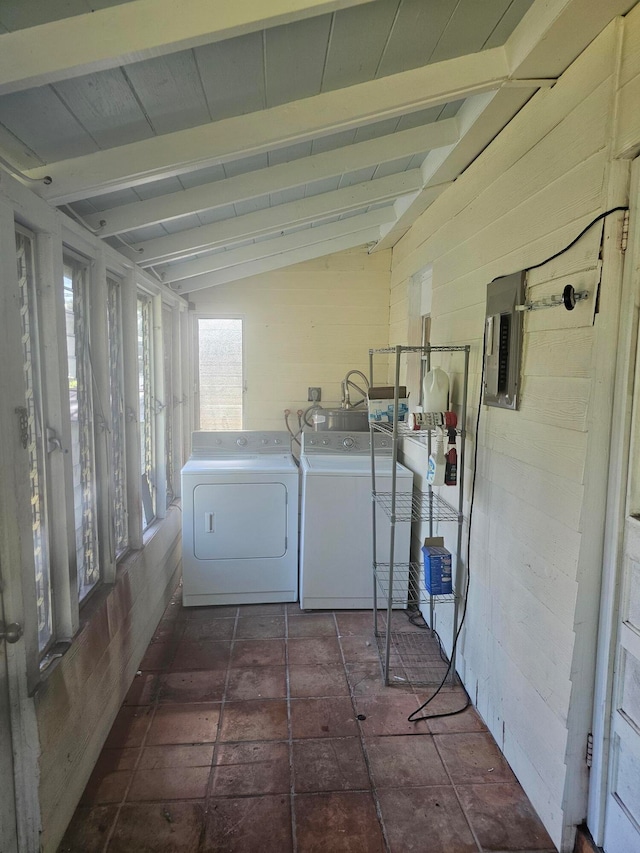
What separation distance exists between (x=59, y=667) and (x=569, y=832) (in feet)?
5.24

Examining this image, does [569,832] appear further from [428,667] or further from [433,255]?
[433,255]

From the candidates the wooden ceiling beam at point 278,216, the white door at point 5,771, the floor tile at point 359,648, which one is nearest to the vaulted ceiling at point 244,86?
the wooden ceiling beam at point 278,216

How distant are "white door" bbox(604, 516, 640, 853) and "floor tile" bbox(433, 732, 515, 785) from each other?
48 cm

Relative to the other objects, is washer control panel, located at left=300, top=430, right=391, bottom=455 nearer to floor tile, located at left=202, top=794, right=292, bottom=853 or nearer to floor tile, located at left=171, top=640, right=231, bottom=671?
floor tile, located at left=171, top=640, right=231, bottom=671

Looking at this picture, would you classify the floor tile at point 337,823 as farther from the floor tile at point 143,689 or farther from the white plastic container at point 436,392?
the white plastic container at point 436,392

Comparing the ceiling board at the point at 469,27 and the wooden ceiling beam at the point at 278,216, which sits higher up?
the ceiling board at the point at 469,27

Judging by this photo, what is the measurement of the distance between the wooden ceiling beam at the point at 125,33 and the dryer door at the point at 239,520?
2.21 metres

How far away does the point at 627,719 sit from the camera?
1.29 metres

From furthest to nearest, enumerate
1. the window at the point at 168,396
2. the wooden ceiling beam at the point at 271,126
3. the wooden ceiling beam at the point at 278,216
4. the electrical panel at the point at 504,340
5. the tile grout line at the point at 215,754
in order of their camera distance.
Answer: the window at the point at 168,396 → the wooden ceiling beam at the point at 278,216 → the electrical panel at the point at 504,340 → the tile grout line at the point at 215,754 → the wooden ceiling beam at the point at 271,126

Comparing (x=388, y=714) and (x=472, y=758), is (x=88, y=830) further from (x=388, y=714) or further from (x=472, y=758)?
(x=472, y=758)

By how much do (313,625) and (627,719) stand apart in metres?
1.81

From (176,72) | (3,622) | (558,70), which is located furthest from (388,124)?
(3,622)

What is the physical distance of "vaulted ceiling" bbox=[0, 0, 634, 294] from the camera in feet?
3.46

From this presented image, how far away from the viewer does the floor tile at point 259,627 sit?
274 cm
